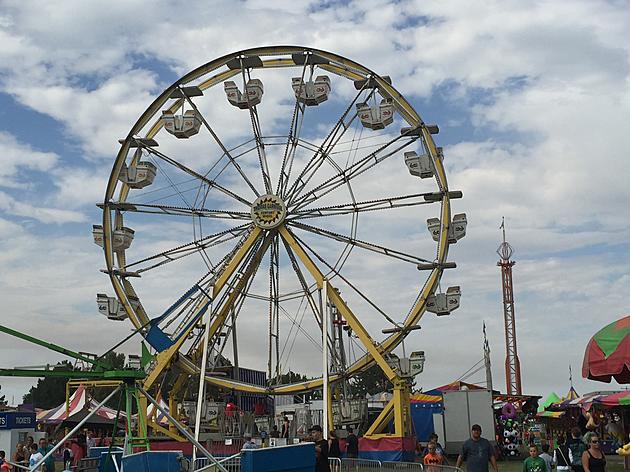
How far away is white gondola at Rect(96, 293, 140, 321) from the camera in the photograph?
28906mm

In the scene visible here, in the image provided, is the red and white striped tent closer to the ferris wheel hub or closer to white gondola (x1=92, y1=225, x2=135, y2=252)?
white gondola (x1=92, y1=225, x2=135, y2=252)

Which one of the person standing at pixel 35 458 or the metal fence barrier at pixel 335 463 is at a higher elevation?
the person standing at pixel 35 458

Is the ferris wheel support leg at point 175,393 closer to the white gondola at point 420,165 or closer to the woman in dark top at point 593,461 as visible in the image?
the white gondola at point 420,165

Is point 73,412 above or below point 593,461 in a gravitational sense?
above

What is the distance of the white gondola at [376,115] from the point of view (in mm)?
28156

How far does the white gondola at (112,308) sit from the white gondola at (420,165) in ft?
33.7

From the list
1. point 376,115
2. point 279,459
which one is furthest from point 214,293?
point 279,459

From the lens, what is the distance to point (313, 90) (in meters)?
28.8

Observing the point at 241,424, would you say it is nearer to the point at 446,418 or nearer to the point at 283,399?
the point at 446,418

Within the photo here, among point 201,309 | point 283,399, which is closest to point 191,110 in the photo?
point 201,309

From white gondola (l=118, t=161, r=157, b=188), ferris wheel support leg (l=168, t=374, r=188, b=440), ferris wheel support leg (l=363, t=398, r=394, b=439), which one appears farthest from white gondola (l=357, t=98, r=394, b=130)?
ferris wheel support leg (l=168, t=374, r=188, b=440)

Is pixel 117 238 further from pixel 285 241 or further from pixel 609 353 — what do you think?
pixel 609 353

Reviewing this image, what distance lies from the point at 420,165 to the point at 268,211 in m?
5.13

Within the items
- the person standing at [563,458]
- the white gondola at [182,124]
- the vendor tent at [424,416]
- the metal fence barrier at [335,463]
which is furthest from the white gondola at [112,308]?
the person standing at [563,458]
